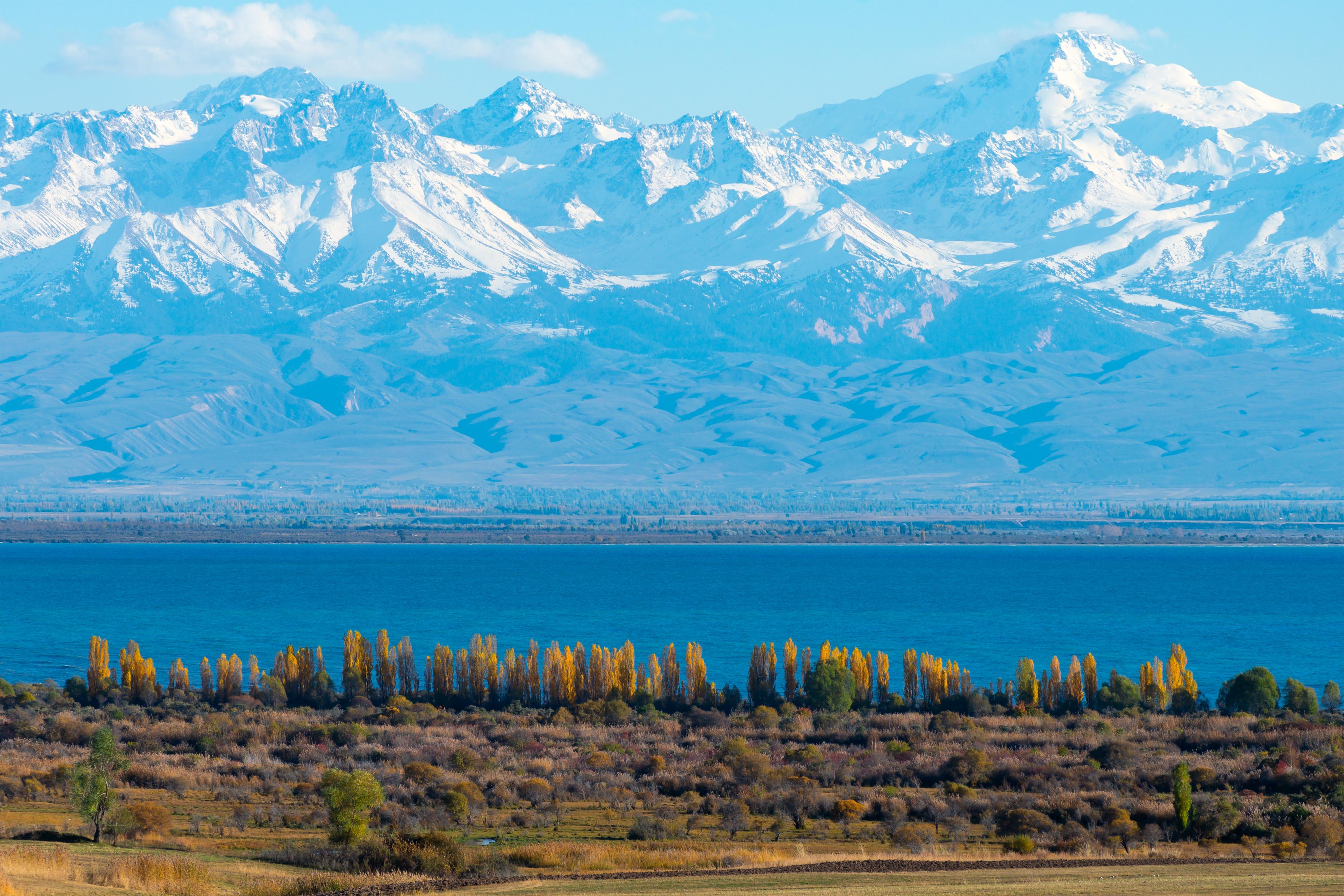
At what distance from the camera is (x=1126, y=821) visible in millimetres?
43438

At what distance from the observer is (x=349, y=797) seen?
134 feet

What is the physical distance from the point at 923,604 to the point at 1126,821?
106 m

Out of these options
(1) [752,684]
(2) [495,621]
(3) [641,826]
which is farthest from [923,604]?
(3) [641,826]

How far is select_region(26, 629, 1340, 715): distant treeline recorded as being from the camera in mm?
76125

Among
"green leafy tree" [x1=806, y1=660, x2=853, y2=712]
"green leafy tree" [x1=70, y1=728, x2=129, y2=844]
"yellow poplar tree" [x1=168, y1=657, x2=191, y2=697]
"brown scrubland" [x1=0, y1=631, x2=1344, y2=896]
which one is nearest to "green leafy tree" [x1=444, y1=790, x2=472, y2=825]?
"brown scrubland" [x1=0, y1=631, x2=1344, y2=896]

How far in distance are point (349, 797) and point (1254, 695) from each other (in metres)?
45.9

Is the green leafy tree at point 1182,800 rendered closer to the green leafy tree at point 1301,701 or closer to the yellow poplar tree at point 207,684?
the green leafy tree at point 1301,701

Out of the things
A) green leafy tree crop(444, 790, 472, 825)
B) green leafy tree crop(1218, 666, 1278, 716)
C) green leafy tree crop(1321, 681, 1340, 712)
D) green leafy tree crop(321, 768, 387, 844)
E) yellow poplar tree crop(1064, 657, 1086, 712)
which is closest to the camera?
green leafy tree crop(321, 768, 387, 844)

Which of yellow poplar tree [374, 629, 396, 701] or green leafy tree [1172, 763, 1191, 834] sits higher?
yellow poplar tree [374, 629, 396, 701]

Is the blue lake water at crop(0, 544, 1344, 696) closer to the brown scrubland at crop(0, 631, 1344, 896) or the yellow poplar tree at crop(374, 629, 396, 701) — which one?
the brown scrubland at crop(0, 631, 1344, 896)

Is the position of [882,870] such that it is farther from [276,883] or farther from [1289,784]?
[1289,784]

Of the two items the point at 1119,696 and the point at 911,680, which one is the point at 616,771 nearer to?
the point at 911,680

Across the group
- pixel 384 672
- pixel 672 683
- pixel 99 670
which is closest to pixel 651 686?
pixel 672 683

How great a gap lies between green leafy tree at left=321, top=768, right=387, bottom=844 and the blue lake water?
5206 cm
